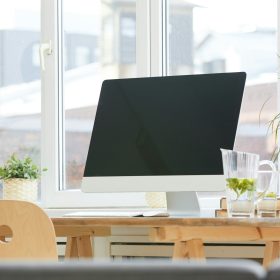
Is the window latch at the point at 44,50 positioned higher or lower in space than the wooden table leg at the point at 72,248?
higher

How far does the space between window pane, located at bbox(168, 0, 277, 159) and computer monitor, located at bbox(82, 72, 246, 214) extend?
865 mm

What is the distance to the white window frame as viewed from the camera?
3.44m

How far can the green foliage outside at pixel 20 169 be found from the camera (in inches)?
130

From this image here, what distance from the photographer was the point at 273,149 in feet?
10.8

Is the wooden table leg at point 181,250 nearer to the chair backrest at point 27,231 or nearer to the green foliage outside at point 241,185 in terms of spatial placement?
the green foliage outside at point 241,185

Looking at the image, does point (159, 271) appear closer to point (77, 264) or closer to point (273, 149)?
point (77, 264)

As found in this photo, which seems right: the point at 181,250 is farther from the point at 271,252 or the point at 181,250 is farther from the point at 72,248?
the point at 72,248

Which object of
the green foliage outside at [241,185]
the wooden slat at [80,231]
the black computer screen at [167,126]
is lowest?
the wooden slat at [80,231]

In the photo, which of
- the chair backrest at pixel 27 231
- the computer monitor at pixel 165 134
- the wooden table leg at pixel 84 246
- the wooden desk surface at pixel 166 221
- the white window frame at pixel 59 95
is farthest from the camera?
the white window frame at pixel 59 95

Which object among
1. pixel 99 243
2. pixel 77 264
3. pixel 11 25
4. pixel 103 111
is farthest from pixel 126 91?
pixel 77 264

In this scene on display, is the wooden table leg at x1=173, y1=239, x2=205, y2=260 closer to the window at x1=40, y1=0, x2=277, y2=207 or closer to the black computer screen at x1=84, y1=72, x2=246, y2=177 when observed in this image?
the black computer screen at x1=84, y1=72, x2=246, y2=177

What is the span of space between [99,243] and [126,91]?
2.87ft

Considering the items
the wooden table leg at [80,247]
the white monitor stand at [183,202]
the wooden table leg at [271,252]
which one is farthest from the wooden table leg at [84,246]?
the wooden table leg at [271,252]

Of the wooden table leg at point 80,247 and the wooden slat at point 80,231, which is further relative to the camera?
the wooden table leg at point 80,247
